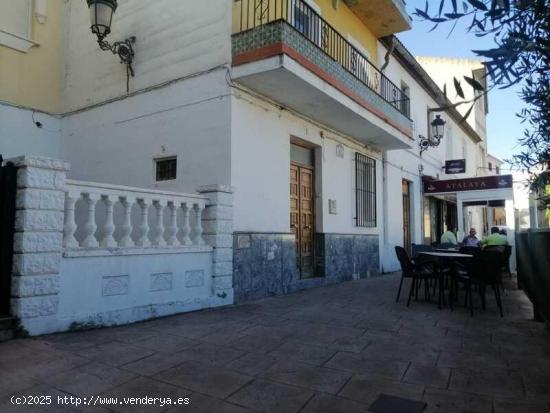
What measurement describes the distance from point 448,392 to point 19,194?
441 cm

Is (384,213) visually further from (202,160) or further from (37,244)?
(37,244)

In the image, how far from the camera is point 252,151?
7.18 meters

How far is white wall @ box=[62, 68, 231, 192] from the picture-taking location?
691 cm

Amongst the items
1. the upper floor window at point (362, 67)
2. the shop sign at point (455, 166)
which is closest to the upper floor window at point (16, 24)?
the upper floor window at point (362, 67)

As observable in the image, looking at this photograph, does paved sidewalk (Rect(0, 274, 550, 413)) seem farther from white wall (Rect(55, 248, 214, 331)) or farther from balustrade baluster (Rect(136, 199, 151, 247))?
balustrade baluster (Rect(136, 199, 151, 247))

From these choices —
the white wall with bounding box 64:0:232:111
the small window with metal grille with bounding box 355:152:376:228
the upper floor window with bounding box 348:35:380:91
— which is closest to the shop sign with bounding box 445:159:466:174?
the small window with metal grille with bounding box 355:152:376:228

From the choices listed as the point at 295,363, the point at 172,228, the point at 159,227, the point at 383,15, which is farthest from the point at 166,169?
the point at 383,15

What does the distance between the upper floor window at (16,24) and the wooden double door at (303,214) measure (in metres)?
6.19

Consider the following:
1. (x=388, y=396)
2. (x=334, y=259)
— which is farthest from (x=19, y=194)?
(x=334, y=259)

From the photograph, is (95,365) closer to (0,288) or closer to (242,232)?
(0,288)

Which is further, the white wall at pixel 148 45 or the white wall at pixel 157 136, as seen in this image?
the white wall at pixel 148 45

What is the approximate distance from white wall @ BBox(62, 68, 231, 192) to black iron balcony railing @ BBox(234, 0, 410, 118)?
108 centimetres

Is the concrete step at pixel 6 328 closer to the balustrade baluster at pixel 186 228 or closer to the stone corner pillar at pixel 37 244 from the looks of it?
the stone corner pillar at pixel 37 244

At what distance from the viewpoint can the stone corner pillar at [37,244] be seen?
4211mm
